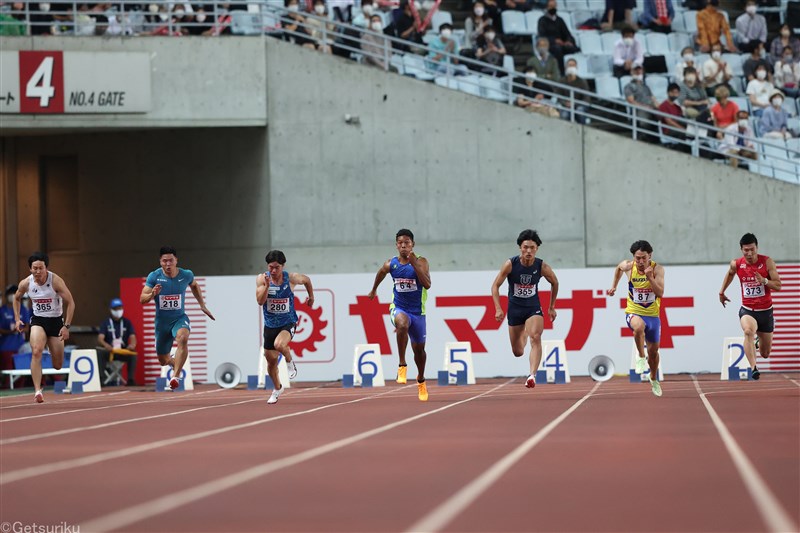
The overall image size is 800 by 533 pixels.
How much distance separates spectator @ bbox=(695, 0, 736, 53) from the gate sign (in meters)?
13.0

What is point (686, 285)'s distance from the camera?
84.2ft

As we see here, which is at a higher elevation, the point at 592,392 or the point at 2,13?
the point at 2,13

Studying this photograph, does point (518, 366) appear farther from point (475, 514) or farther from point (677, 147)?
point (475, 514)

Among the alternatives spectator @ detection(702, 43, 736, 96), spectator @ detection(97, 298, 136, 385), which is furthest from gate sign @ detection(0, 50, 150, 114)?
spectator @ detection(702, 43, 736, 96)

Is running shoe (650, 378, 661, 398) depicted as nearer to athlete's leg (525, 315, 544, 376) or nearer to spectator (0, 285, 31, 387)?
athlete's leg (525, 315, 544, 376)

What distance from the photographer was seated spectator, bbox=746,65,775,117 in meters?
30.5

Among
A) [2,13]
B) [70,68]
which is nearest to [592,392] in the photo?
[70,68]

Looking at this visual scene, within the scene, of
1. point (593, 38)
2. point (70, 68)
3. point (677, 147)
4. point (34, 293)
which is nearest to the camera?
point (34, 293)

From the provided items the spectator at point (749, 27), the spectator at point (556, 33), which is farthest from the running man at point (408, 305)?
the spectator at point (749, 27)

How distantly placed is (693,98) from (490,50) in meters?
4.59

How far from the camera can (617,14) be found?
32594 mm

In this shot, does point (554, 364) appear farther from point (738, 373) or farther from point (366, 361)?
point (366, 361)

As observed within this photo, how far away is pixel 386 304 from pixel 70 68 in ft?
27.0

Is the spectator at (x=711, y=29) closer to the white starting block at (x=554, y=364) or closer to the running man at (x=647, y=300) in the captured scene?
the white starting block at (x=554, y=364)
